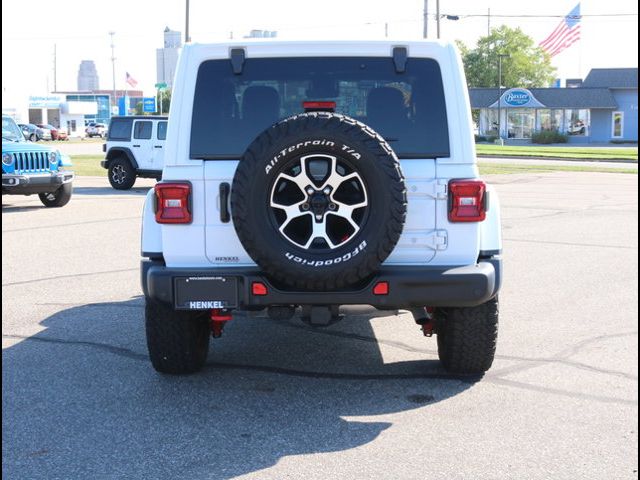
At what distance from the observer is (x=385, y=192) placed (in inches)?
→ 196

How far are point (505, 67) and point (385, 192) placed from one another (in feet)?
342

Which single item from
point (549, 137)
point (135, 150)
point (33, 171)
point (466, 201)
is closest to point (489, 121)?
point (549, 137)

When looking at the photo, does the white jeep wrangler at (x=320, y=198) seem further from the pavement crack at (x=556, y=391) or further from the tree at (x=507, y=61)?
the tree at (x=507, y=61)

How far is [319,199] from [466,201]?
908mm

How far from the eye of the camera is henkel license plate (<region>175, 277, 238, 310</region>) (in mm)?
5207

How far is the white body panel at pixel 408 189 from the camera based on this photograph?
5367 millimetres

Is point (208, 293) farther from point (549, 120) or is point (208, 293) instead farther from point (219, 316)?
point (549, 120)

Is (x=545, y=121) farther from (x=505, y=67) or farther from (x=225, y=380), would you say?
(x=225, y=380)

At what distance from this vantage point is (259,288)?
520cm

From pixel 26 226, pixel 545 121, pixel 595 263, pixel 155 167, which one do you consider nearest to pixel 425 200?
pixel 595 263

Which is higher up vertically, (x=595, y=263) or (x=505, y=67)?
(x=505, y=67)

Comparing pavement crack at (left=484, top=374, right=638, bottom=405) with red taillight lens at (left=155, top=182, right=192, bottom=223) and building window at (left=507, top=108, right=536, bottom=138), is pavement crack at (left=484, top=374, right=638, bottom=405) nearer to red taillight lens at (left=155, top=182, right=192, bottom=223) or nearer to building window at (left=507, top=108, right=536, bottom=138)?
red taillight lens at (left=155, top=182, right=192, bottom=223)

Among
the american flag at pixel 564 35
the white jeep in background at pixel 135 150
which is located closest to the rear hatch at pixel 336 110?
the white jeep in background at pixel 135 150

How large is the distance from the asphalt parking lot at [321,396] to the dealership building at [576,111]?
61958 millimetres
